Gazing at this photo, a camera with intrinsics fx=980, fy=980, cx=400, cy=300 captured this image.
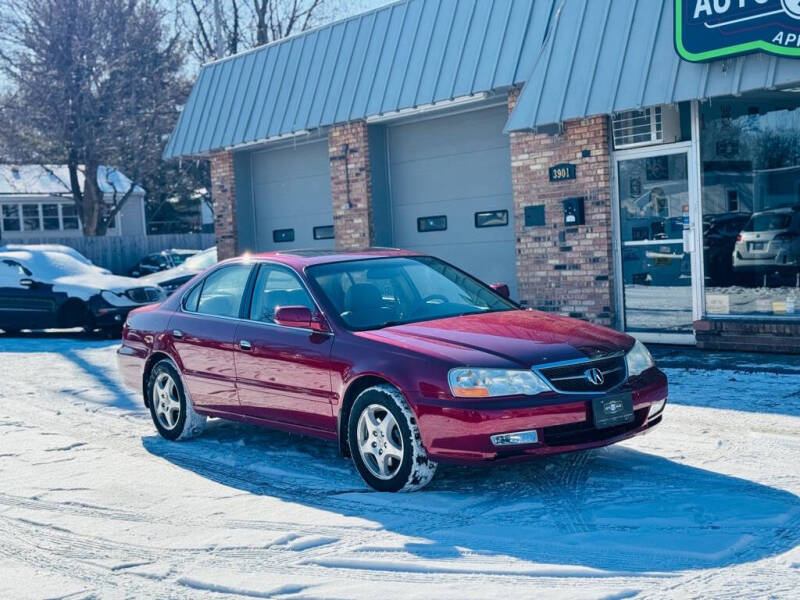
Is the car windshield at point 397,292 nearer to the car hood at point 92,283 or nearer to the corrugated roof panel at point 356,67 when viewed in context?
the corrugated roof panel at point 356,67

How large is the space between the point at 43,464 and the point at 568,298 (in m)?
6.95

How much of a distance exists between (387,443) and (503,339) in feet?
3.12

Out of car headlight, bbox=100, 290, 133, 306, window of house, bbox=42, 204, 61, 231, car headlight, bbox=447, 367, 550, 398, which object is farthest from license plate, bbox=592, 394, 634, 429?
window of house, bbox=42, 204, 61, 231

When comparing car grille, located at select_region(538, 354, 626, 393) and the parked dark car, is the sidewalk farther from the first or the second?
the parked dark car

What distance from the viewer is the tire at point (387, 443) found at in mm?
5805

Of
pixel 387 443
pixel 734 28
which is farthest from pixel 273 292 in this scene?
pixel 734 28

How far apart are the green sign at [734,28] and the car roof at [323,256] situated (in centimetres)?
427

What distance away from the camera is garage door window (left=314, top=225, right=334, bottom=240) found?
16672 millimetres

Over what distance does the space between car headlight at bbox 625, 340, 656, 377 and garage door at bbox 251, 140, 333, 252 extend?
10.6 metres

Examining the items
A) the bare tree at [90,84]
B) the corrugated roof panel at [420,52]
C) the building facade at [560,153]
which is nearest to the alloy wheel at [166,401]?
the building facade at [560,153]

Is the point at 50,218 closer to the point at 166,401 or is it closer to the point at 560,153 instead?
the point at 560,153

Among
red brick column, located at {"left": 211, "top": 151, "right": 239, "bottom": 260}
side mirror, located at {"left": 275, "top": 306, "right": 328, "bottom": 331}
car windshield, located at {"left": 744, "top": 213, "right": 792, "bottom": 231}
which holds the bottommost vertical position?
side mirror, located at {"left": 275, "top": 306, "right": 328, "bottom": 331}

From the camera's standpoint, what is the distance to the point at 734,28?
9594mm

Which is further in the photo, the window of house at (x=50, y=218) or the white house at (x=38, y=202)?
the window of house at (x=50, y=218)
